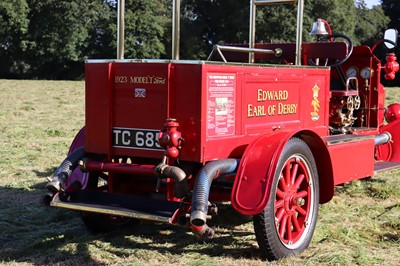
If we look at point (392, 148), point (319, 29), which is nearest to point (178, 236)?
point (319, 29)

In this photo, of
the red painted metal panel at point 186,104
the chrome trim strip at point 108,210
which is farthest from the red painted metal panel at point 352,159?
the chrome trim strip at point 108,210

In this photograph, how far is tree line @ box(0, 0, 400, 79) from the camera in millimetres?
33688

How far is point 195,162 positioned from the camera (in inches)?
175

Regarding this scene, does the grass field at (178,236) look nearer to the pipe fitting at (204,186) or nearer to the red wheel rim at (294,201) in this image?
the red wheel rim at (294,201)

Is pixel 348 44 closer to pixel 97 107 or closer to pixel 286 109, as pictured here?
pixel 286 109

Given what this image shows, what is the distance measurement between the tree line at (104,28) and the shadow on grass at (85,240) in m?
27.3

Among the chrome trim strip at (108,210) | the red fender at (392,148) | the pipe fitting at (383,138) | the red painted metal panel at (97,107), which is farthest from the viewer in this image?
the red fender at (392,148)

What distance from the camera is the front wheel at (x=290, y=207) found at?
13.9 ft

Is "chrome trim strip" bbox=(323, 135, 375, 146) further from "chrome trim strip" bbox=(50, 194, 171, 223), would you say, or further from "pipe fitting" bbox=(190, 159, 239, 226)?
"chrome trim strip" bbox=(50, 194, 171, 223)

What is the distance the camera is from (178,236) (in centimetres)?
505

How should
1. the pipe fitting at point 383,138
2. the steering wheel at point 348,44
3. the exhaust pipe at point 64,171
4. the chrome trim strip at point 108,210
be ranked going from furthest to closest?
1. the pipe fitting at point 383,138
2. the steering wheel at point 348,44
3. the exhaust pipe at point 64,171
4. the chrome trim strip at point 108,210

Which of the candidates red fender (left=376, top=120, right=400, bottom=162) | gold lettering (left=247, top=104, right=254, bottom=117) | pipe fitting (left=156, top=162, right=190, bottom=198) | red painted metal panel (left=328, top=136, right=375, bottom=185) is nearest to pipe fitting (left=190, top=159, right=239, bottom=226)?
pipe fitting (left=156, top=162, right=190, bottom=198)

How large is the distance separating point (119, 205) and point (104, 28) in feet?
109

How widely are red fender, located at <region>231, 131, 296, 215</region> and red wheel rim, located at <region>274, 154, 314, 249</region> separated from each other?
0.74ft
